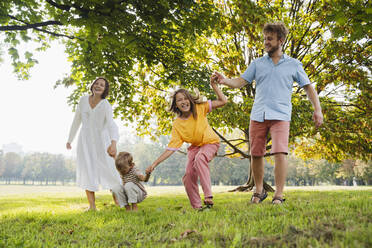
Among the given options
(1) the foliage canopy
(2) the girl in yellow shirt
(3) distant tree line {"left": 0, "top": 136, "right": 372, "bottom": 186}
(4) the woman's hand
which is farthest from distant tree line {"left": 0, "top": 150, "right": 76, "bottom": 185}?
(2) the girl in yellow shirt

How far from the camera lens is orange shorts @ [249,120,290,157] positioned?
4141mm

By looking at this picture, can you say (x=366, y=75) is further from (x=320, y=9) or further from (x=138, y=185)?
(x=138, y=185)

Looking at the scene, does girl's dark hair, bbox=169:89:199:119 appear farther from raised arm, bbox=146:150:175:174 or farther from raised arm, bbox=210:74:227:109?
raised arm, bbox=146:150:175:174

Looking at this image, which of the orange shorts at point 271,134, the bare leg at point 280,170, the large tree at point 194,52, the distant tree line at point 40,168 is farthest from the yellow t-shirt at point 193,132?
the distant tree line at point 40,168

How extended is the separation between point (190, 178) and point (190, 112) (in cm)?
107

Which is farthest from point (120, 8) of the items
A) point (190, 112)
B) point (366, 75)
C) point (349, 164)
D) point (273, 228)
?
point (349, 164)

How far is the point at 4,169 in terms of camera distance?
91250 millimetres

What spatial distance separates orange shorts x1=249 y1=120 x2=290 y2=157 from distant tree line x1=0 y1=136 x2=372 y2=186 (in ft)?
144

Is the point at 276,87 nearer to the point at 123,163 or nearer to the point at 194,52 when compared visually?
the point at 123,163

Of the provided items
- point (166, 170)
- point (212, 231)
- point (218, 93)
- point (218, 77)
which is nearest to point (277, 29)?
point (218, 77)

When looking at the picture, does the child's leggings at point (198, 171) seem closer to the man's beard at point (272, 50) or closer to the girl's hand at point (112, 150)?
the girl's hand at point (112, 150)

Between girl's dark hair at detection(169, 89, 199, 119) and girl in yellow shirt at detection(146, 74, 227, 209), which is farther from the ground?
girl's dark hair at detection(169, 89, 199, 119)

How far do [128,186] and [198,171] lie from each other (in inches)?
48.7

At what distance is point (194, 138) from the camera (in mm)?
4488
